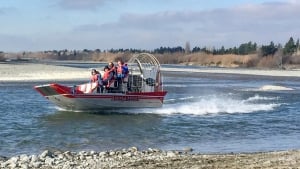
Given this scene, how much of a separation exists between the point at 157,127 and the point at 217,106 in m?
9.40

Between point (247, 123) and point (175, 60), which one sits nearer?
point (247, 123)

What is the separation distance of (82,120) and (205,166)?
41.4 feet

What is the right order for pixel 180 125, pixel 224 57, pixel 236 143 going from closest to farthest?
pixel 236 143 < pixel 180 125 < pixel 224 57

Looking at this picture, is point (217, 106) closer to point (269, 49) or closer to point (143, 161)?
point (143, 161)

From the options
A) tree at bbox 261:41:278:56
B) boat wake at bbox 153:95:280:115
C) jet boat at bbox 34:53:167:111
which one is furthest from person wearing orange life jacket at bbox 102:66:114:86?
tree at bbox 261:41:278:56

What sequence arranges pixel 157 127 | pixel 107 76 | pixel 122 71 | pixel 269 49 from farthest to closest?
pixel 269 49, pixel 122 71, pixel 107 76, pixel 157 127

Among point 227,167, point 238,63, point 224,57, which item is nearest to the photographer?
point 227,167

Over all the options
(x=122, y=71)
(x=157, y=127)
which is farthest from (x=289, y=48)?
(x=157, y=127)

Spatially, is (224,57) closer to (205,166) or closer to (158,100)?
(158,100)

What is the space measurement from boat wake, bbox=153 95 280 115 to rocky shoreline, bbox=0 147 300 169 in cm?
1309

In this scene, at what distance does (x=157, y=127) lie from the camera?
21.8 meters

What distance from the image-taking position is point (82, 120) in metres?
23.5

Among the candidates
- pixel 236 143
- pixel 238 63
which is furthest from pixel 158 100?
pixel 238 63

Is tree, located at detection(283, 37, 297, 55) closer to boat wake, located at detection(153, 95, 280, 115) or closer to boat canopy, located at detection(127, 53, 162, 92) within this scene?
boat wake, located at detection(153, 95, 280, 115)
